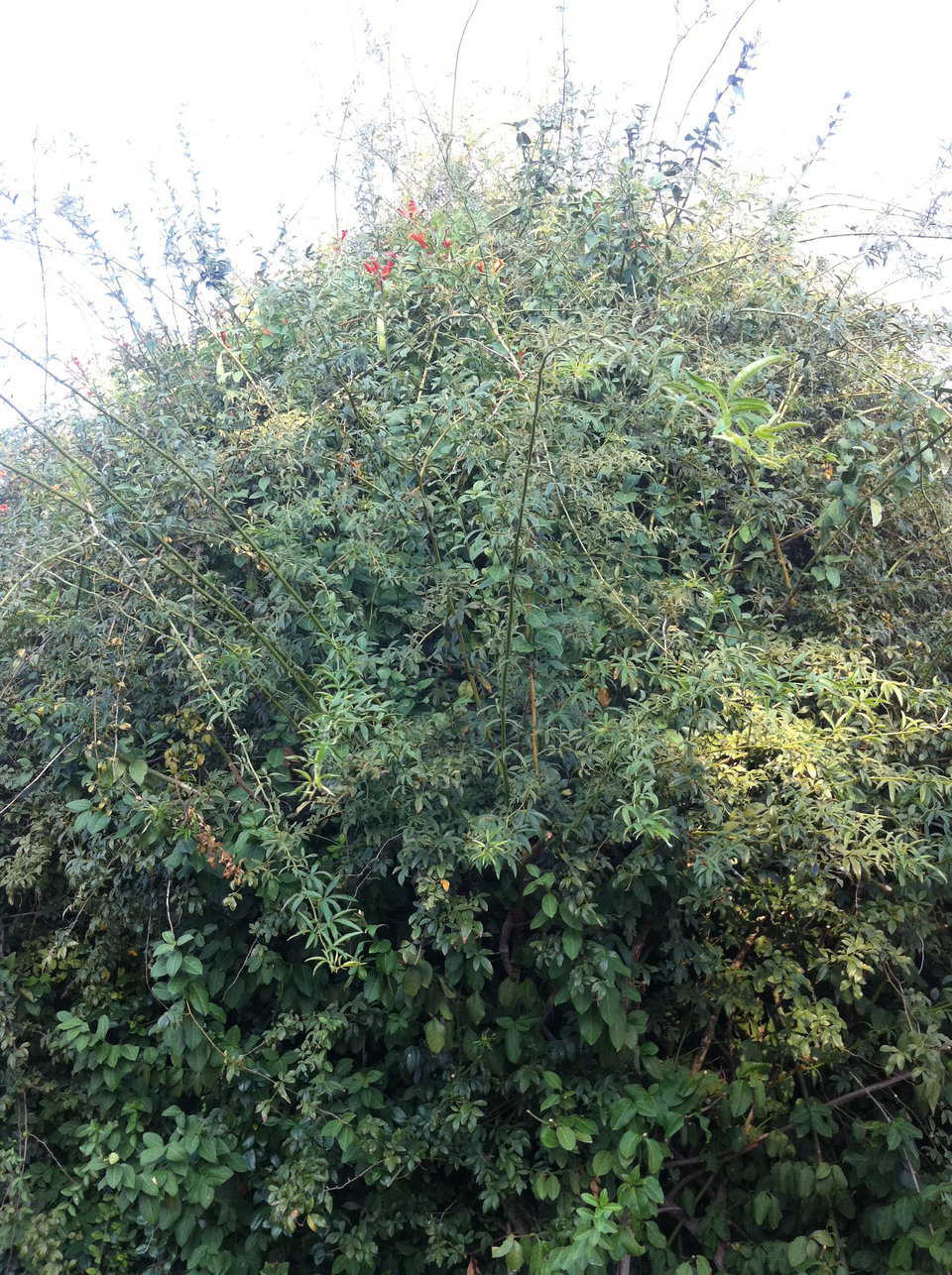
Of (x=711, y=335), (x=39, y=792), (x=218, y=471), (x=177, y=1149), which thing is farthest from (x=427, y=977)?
(x=711, y=335)

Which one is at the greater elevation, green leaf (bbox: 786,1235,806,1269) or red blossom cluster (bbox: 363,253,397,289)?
red blossom cluster (bbox: 363,253,397,289)

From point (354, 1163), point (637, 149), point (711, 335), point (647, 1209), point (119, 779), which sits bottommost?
point (647, 1209)

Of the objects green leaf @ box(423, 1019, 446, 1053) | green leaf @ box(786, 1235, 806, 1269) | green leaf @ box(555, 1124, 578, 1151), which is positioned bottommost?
green leaf @ box(786, 1235, 806, 1269)

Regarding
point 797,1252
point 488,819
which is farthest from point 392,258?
point 797,1252

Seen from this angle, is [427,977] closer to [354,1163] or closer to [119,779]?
[354,1163]

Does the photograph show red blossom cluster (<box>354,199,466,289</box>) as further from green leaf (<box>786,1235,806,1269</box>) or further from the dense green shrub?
green leaf (<box>786,1235,806,1269</box>)

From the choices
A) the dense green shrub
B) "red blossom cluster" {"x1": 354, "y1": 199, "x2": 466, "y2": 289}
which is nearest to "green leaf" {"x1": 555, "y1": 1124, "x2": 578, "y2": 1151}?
the dense green shrub

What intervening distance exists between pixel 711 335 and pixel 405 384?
1064mm

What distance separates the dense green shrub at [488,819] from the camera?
8.24ft

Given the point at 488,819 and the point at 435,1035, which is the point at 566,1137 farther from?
the point at 488,819

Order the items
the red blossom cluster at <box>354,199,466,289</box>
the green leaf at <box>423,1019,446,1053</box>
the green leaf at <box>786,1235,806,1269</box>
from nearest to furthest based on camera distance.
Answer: the green leaf at <box>786,1235,806,1269</box> → the green leaf at <box>423,1019,446,1053</box> → the red blossom cluster at <box>354,199,466,289</box>

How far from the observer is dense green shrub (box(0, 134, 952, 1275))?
251 cm

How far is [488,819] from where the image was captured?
2.46m

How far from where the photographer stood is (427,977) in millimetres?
2559
